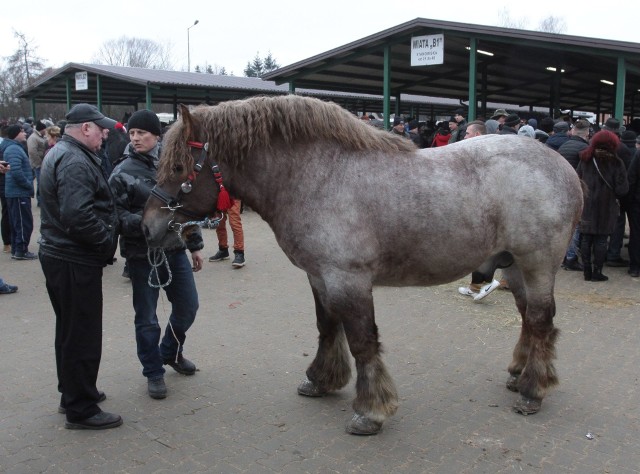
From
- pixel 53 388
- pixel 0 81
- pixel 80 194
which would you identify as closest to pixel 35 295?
pixel 53 388

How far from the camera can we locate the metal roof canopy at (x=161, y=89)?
19031mm

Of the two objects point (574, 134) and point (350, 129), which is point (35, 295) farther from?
point (574, 134)

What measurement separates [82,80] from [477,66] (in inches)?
542

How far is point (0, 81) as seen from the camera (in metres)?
44.2

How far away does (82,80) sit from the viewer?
799 inches

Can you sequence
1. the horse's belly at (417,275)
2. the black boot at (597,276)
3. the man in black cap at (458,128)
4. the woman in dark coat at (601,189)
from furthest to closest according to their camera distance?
1. the man in black cap at (458,128)
2. the black boot at (597,276)
3. the woman in dark coat at (601,189)
4. the horse's belly at (417,275)

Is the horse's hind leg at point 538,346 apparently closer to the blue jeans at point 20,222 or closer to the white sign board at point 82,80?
the blue jeans at point 20,222

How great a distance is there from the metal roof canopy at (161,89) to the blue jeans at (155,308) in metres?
15.3

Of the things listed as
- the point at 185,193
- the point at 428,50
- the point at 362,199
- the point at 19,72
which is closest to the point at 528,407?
the point at 362,199

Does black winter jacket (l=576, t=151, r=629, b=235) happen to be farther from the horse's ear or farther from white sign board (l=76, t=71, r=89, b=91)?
white sign board (l=76, t=71, r=89, b=91)

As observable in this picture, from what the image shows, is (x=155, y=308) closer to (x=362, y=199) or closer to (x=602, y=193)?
(x=362, y=199)

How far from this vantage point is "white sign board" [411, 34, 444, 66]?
11617 mm

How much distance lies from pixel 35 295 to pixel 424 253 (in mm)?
5404

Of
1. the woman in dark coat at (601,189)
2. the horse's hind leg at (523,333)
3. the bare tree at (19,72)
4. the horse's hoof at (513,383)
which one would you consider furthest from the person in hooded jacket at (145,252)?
the bare tree at (19,72)
